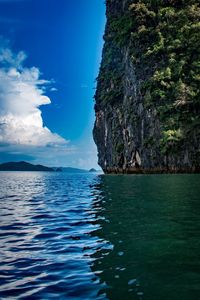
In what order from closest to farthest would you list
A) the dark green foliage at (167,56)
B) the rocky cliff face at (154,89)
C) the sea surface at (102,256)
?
the sea surface at (102,256), the dark green foliage at (167,56), the rocky cliff face at (154,89)

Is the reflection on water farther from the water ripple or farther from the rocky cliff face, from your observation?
the rocky cliff face

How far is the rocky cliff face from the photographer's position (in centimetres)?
5709

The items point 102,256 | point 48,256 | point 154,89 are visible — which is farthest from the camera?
point 154,89

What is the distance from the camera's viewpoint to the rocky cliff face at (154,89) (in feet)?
187

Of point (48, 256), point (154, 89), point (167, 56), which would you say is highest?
point (167, 56)

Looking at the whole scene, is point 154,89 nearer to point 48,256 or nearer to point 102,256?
point 102,256

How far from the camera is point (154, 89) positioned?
206 ft

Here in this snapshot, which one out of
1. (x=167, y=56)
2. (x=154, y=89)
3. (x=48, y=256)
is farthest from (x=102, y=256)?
(x=167, y=56)

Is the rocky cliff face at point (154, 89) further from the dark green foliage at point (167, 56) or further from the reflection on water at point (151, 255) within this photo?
the reflection on water at point (151, 255)

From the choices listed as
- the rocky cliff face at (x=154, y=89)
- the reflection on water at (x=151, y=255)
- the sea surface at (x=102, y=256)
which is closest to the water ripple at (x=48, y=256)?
the sea surface at (x=102, y=256)

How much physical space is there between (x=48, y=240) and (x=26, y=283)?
385 centimetres

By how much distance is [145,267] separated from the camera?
7434mm

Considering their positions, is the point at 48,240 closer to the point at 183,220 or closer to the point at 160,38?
the point at 183,220

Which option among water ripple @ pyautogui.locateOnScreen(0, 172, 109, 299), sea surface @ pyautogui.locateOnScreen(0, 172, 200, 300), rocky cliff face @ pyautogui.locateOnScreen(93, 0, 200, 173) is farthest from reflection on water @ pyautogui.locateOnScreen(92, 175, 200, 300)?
rocky cliff face @ pyautogui.locateOnScreen(93, 0, 200, 173)
